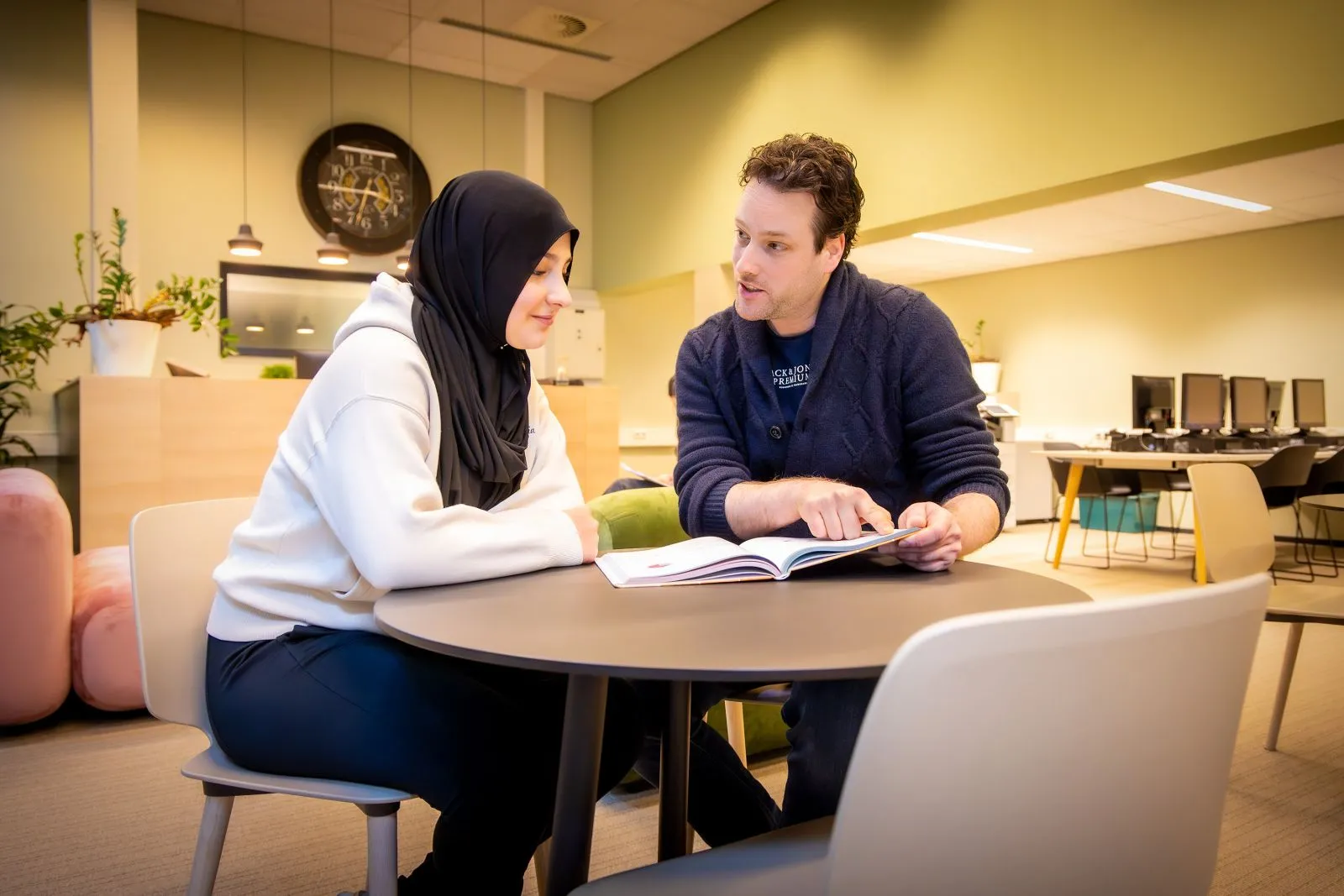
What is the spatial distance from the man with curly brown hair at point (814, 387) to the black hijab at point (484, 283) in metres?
0.32

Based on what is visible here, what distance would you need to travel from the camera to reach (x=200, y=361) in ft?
22.4

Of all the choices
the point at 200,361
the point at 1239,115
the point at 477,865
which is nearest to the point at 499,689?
the point at 477,865

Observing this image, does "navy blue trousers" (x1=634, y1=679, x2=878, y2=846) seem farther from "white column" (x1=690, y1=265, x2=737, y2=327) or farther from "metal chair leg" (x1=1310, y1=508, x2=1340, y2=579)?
"metal chair leg" (x1=1310, y1=508, x2=1340, y2=579)

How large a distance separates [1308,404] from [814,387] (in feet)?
24.9

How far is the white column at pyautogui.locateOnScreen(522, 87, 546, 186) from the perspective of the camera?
8.10m

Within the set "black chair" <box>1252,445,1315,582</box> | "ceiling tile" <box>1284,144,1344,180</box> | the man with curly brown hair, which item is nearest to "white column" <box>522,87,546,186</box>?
"ceiling tile" <box>1284,144,1344,180</box>

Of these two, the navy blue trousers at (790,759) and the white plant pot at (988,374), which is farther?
the white plant pot at (988,374)

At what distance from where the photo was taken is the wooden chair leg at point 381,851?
3.64 feet

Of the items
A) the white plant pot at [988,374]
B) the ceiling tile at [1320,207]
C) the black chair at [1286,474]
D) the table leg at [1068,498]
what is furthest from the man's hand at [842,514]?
the white plant pot at [988,374]

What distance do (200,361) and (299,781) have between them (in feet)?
21.4

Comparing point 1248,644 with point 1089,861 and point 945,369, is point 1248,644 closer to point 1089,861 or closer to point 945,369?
point 1089,861

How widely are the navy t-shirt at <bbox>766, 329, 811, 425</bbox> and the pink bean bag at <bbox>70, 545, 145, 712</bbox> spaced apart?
2167mm

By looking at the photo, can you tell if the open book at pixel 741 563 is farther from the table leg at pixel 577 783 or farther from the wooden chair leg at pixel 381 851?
the wooden chair leg at pixel 381 851

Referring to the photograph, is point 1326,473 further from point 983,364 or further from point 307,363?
point 307,363
